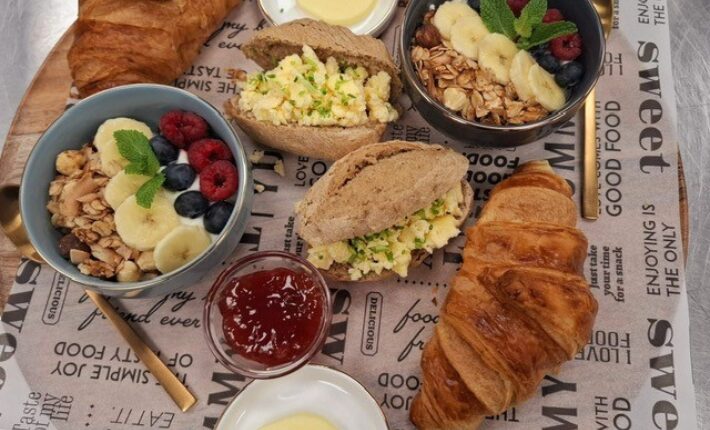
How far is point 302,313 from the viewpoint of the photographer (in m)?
1.95

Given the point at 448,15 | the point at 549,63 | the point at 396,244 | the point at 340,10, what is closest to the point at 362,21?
the point at 340,10

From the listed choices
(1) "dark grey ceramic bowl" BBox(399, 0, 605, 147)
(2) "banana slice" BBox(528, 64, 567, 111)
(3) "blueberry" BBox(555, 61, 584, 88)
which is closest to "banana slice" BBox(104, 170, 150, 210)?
(1) "dark grey ceramic bowl" BBox(399, 0, 605, 147)

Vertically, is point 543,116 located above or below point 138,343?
above

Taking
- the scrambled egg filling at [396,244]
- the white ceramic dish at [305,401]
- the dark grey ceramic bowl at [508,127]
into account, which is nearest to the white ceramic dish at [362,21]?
the dark grey ceramic bowl at [508,127]

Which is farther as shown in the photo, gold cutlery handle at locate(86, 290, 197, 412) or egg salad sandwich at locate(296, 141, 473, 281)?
gold cutlery handle at locate(86, 290, 197, 412)

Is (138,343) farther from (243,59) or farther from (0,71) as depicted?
(0,71)

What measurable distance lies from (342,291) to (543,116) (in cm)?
88

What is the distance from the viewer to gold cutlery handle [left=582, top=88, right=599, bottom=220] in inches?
83.2

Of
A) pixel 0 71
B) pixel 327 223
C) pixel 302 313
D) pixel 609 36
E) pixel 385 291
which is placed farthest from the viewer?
pixel 0 71

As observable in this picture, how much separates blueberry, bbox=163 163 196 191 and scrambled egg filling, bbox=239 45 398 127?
301 millimetres

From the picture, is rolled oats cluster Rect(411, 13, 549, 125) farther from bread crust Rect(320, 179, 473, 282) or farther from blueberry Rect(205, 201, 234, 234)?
blueberry Rect(205, 201, 234, 234)

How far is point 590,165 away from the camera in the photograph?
7.09 ft

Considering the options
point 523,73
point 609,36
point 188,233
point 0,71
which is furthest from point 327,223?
point 0,71

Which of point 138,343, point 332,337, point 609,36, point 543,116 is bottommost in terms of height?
point 138,343
